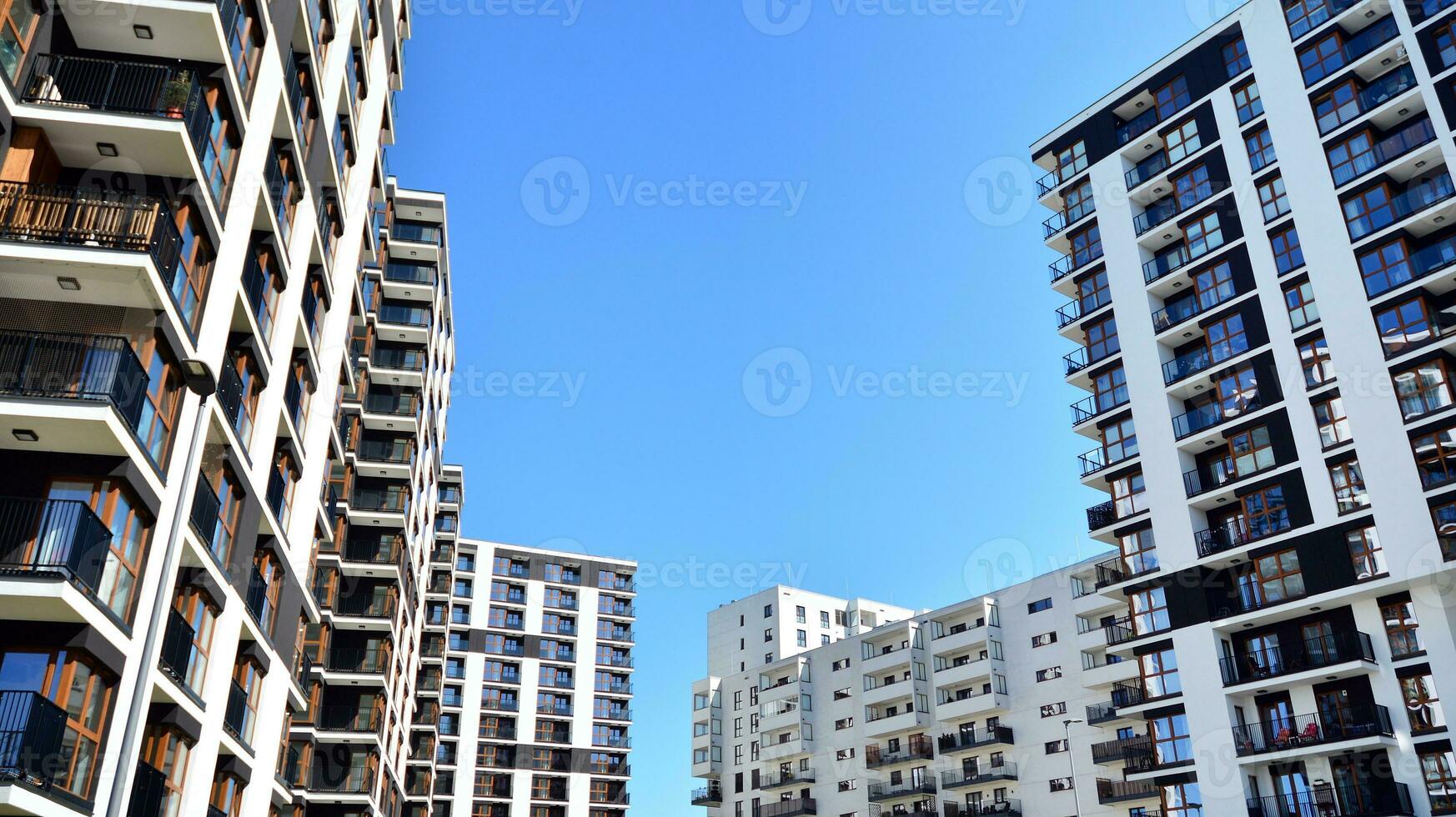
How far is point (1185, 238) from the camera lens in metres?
51.4

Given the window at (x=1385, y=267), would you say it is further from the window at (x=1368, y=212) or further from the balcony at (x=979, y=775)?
the balcony at (x=979, y=775)

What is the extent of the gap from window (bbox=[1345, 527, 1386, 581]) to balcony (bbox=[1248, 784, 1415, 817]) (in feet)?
24.1

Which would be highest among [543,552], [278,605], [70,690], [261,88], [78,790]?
[543,552]

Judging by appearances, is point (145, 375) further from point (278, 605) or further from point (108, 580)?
point (278, 605)

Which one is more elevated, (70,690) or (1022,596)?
(1022,596)

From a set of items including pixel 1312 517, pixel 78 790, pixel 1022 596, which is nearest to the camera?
pixel 78 790

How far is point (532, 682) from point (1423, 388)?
216 ft

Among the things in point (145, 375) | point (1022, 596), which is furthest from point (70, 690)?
point (1022, 596)

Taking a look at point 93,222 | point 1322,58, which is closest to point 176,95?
point 93,222

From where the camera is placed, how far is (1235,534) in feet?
151

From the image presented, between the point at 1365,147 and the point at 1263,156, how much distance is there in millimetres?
4453

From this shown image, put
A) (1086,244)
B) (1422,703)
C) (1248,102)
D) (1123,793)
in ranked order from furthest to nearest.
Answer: (1123,793)
(1086,244)
(1248,102)
(1422,703)

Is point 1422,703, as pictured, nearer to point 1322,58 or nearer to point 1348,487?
point 1348,487

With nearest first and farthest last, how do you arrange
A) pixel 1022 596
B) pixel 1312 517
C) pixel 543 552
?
pixel 1312 517 → pixel 1022 596 → pixel 543 552
